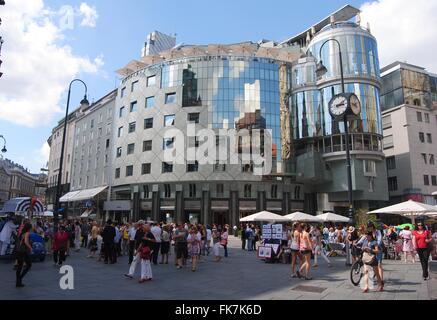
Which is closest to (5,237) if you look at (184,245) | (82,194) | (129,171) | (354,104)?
(184,245)

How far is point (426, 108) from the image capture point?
57.8 meters

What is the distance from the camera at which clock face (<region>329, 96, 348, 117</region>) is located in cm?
1667

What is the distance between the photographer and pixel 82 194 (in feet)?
196

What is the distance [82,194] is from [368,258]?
57447 millimetres

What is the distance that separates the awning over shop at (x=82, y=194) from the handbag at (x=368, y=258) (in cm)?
5129

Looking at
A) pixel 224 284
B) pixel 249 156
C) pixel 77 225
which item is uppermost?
pixel 249 156

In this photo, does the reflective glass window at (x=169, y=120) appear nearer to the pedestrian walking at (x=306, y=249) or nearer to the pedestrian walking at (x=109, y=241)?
the pedestrian walking at (x=109, y=241)

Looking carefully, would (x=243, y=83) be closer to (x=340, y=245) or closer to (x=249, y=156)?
(x=249, y=156)

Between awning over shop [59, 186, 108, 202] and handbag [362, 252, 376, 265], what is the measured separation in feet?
168

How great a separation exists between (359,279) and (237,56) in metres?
44.3

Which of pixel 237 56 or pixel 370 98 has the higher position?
pixel 237 56

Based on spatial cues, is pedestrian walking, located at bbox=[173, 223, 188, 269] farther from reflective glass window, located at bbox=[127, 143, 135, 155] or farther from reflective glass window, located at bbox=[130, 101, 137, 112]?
reflective glass window, located at bbox=[130, 101, 137, 112]

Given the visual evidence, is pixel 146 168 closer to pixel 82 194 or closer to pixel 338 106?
pixel 82 194

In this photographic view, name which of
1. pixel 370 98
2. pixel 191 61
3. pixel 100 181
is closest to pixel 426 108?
pixel 370 98
